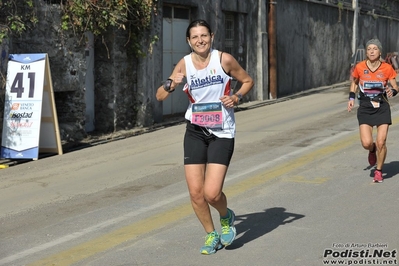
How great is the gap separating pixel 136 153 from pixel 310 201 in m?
5.09

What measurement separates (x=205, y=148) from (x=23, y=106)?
270 inches

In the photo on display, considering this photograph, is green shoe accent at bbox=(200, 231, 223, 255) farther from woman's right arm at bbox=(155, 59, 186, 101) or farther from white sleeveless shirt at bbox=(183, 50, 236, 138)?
woman's right arm at bbox=(155, 59, 186, 101)

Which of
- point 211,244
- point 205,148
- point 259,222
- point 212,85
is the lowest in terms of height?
point 259,222

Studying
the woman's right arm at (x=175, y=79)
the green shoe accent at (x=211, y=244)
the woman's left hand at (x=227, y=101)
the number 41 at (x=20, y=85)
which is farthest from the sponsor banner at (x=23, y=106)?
the woman's left hand at (x=227, y=101)

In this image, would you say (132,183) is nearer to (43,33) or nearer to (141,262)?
(141,262)

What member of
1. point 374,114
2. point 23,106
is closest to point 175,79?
point 374,114

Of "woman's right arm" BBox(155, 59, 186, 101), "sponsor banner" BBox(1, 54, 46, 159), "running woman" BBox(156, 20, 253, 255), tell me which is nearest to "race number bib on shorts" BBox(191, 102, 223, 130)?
"running woman" BBox(156, 20, 253, 255)

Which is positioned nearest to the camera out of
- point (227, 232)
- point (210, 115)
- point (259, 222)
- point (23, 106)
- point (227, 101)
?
point (227, 101)

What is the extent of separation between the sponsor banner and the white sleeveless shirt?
21.5ft

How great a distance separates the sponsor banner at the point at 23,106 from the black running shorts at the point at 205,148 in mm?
6466

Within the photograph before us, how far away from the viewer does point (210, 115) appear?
20.2ft

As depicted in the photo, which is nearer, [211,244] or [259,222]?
[211,244]

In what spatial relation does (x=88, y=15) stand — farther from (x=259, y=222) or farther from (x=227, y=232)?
(x=227, y=232)

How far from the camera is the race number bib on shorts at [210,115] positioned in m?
6.14
